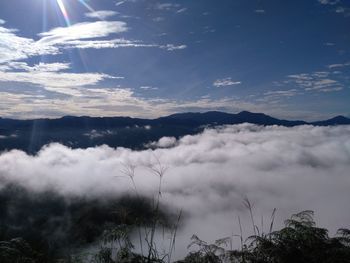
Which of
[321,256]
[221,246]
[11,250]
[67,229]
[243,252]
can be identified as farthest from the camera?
[67,229]

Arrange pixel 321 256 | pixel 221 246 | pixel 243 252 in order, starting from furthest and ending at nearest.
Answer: pixel 221 246 → pixel 243 252 → pixel 321 256

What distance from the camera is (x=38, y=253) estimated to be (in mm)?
6438

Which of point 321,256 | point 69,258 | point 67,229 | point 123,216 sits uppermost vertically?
point 123,216

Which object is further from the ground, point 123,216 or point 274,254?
point 123,216

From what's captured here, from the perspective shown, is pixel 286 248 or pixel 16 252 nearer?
pixel 16 252

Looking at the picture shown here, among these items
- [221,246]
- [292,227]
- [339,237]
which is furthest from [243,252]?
[339,237]

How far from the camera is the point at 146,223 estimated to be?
7070 mm

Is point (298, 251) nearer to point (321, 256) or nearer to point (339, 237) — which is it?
point (321, 256)

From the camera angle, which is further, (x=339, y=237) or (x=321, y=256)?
(x=339, y=237)

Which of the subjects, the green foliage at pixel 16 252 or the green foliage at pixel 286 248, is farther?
the green foliage at pixel 286 248

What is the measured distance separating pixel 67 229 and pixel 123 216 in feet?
676

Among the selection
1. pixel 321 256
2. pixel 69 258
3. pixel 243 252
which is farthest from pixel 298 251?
pixel 69 258

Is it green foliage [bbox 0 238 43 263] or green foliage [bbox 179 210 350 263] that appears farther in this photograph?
green foliage [bbox 179 210 350 263]

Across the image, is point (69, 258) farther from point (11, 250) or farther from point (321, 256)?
point (321, 256)
